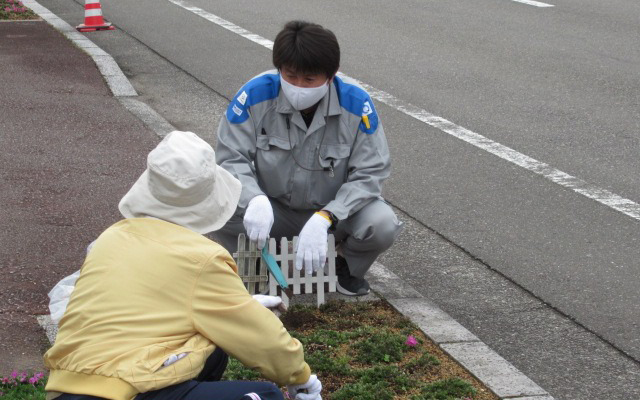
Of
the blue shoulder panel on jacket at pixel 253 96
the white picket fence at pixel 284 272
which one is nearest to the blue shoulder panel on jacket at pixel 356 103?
the blue shoulder panel on jacket at pixel 253 96

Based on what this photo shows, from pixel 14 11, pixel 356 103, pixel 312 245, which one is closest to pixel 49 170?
pixel 356 103

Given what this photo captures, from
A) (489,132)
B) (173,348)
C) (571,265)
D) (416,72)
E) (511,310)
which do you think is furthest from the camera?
(416,72)

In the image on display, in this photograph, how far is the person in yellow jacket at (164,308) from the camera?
259 cm

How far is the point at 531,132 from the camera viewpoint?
7.66m

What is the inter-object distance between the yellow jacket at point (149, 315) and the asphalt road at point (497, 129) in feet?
5.49

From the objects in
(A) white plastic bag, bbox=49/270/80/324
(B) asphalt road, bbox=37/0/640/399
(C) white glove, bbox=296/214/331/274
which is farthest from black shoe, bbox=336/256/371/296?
(A) white plastic bag, bbox=49/270/80/324

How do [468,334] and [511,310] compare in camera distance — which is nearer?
[468,334]

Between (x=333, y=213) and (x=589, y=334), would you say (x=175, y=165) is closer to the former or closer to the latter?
(x=333, y=213)

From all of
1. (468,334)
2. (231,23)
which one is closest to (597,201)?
(468,334)

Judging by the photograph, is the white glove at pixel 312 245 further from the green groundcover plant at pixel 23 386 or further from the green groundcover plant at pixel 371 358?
the green groundcover plant at pixel 23 386

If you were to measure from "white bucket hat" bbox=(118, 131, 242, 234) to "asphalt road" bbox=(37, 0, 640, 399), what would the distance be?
5.68ft

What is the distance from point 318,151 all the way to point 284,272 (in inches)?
21.2

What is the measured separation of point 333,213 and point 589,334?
3.99 ft

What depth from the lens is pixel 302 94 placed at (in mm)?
4246
